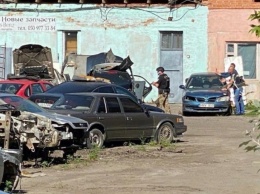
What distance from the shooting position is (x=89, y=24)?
1470 inches

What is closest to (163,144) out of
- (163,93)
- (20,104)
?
(20,104)

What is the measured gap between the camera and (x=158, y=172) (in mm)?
15656

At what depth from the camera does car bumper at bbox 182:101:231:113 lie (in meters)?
30.5

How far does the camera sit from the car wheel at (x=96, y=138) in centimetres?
1881

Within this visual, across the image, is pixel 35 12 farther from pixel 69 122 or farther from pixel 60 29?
pixel 69 122

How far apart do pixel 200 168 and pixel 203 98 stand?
1428cm

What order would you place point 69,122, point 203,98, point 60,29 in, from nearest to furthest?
point 69,122, point 203,98, point 60,29

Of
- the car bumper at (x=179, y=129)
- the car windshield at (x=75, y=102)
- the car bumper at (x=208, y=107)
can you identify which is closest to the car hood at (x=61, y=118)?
the car windshield at (x=75, y=102)

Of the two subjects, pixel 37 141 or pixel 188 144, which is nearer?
pixel 37 141

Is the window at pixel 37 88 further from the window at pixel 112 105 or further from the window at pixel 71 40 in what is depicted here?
the window at pixel 71 40

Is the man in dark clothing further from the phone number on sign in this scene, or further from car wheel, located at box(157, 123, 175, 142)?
car wheel, located at box(157, 123, 175, 142)

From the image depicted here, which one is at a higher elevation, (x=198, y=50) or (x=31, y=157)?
(x=198, y=50)

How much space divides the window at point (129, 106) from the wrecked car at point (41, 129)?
3012mm

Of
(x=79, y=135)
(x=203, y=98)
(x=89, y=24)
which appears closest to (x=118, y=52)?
(x=89, y=24)
